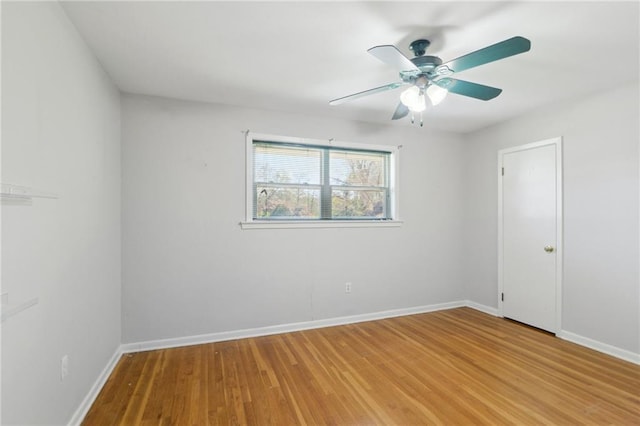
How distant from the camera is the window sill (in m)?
3.33

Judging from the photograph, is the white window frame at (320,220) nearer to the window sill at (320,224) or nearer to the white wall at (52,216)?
the window sill at (320,224)

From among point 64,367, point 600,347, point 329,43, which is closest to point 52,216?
point 64,367

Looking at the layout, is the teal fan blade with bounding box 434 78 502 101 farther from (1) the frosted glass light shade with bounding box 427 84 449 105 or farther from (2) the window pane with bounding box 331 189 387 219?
(2) the window pane with bounding box 331 189 387 219

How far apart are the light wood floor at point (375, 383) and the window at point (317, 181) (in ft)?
4.63

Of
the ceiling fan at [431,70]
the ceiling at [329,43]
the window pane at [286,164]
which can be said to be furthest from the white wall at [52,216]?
the ceiling fan at [431,70]

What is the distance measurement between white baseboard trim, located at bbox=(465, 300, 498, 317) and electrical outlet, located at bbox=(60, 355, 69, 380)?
4390 millimetres

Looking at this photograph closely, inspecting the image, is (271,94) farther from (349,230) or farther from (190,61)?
(349,230)

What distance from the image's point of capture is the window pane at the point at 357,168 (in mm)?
3791

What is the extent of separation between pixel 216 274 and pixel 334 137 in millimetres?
2098

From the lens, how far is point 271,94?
116 inches

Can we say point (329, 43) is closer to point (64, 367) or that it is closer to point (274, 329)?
point (64, 367)

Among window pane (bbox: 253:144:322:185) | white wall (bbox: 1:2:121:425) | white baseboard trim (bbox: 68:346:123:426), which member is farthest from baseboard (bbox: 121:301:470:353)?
window pane (bbox: 253:144:322:185)

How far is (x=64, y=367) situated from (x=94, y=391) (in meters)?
0.60

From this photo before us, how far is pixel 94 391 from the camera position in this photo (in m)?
2.18
